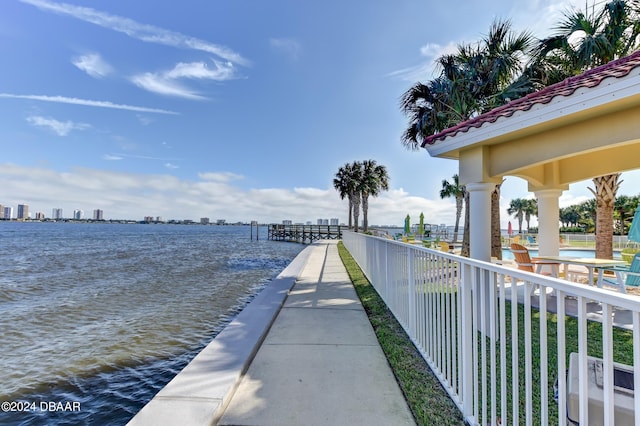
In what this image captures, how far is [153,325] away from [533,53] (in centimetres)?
1250

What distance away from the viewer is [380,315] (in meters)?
5.37

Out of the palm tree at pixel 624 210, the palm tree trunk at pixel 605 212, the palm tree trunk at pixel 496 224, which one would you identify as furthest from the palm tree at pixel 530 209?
the palm tree trunk at pixel 496 224

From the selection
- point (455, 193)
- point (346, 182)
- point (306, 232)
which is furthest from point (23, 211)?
point (455, 193)

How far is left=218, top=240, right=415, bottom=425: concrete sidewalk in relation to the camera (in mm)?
2531

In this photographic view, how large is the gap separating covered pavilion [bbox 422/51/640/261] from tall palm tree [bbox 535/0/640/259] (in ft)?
13.0

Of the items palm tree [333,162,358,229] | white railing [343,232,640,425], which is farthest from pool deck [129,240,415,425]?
palm tree [333,162,358,229]

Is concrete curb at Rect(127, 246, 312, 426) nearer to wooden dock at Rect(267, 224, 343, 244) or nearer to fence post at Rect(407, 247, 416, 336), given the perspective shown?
fence post at Rect(407, 247, 416, 336)

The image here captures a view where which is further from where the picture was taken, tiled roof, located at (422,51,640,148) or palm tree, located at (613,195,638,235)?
palm tree, located at (613,195,638,235)

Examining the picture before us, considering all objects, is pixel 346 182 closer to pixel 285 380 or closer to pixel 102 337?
pixel 102 337

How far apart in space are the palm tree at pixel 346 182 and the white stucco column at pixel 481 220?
3356 cm

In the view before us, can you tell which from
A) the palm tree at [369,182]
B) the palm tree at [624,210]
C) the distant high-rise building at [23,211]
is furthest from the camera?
the distant high-rise building at [23,211]

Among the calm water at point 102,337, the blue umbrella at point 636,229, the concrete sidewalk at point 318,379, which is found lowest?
the calm water at point 102,337

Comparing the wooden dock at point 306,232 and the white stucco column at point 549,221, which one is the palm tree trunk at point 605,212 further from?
the wooden dock at point 306,232

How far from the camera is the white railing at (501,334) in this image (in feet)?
4.16
